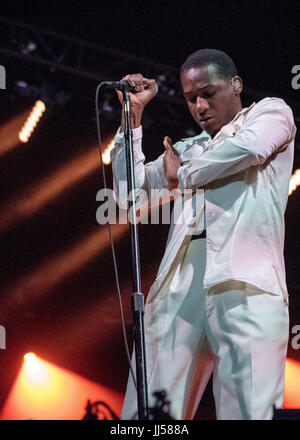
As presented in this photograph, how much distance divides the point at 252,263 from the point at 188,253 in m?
0.30

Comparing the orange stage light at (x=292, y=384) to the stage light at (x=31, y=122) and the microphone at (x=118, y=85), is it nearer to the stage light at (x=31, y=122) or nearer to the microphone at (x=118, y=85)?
the stage light at (x=31, y=122)

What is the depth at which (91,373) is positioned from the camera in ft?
19.9

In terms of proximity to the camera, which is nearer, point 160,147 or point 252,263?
point 252,263

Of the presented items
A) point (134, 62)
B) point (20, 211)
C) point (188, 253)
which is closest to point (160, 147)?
point (134, 62)

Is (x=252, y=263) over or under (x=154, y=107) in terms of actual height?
under

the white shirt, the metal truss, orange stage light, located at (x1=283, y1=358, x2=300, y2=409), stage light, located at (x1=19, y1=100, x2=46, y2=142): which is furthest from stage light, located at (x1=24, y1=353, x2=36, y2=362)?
the white shirt

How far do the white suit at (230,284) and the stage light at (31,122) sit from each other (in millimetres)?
3853

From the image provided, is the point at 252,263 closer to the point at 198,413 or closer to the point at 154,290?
the point at 154,290

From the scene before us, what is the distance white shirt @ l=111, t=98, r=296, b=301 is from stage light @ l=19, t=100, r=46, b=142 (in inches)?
151

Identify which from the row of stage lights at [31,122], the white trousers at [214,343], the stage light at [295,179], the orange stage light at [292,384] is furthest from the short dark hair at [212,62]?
the orange stage light at [292,384]

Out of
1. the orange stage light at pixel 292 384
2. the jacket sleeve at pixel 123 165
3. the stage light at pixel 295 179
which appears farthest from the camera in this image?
the stage light at pixel 295 179

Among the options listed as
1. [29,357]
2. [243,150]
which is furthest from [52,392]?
[243,150]

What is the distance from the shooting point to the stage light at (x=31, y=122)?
5.92 meters

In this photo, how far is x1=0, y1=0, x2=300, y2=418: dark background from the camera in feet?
16.9
